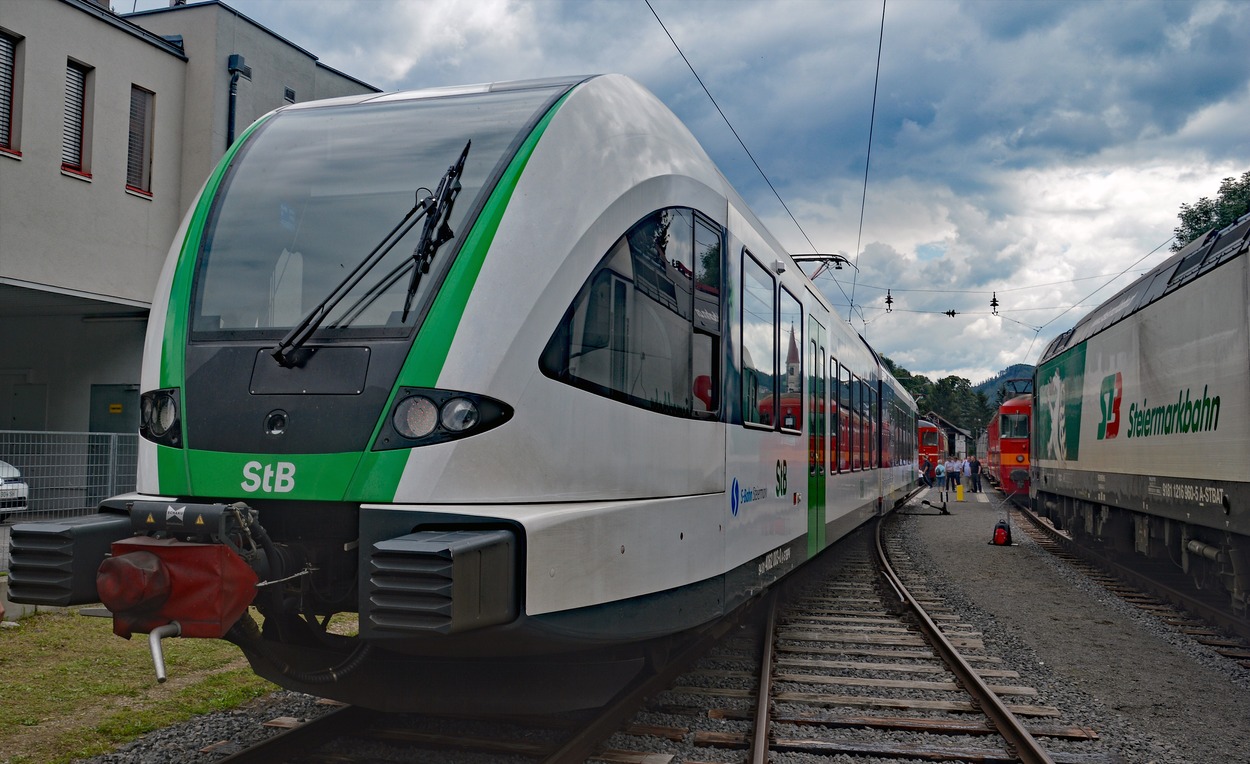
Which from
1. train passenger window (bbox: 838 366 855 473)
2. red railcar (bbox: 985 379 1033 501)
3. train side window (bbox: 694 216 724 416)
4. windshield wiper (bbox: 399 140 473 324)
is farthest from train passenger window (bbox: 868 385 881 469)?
red railcar (bbox: 985 379 1033 501)

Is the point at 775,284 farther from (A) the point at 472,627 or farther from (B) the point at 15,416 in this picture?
(B) the point at 15,416

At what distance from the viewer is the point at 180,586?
11.8ft

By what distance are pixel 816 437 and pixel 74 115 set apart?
10.9 meters

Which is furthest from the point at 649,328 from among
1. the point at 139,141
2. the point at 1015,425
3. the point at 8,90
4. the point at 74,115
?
the point at 1015,425

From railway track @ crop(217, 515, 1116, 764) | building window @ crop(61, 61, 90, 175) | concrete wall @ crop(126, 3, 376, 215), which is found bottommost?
Answer: railway track @ crop(217, 515, 1116, 764)

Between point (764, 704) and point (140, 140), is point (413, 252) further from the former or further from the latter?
point (140, 140)

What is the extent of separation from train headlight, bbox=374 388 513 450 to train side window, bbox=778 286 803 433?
3949 millimetres

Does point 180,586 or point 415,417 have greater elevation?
Answer: point 415,417

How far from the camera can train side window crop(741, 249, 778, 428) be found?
A: 6.28 metres

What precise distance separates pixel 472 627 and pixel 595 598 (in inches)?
33.8

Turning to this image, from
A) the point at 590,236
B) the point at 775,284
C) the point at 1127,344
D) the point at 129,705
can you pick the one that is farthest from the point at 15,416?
the point at 1127,344

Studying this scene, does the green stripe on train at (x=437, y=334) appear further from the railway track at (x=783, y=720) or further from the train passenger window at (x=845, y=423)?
the train passenger window at (x=845, y=423)

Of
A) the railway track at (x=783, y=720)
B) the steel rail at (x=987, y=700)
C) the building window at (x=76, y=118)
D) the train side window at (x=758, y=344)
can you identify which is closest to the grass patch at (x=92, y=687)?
the railway track at (x=783, y=720)

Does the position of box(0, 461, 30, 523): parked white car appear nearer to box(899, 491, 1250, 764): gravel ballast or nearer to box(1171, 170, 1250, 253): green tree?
box(899, 491, 1250, 764): gravel ballast
